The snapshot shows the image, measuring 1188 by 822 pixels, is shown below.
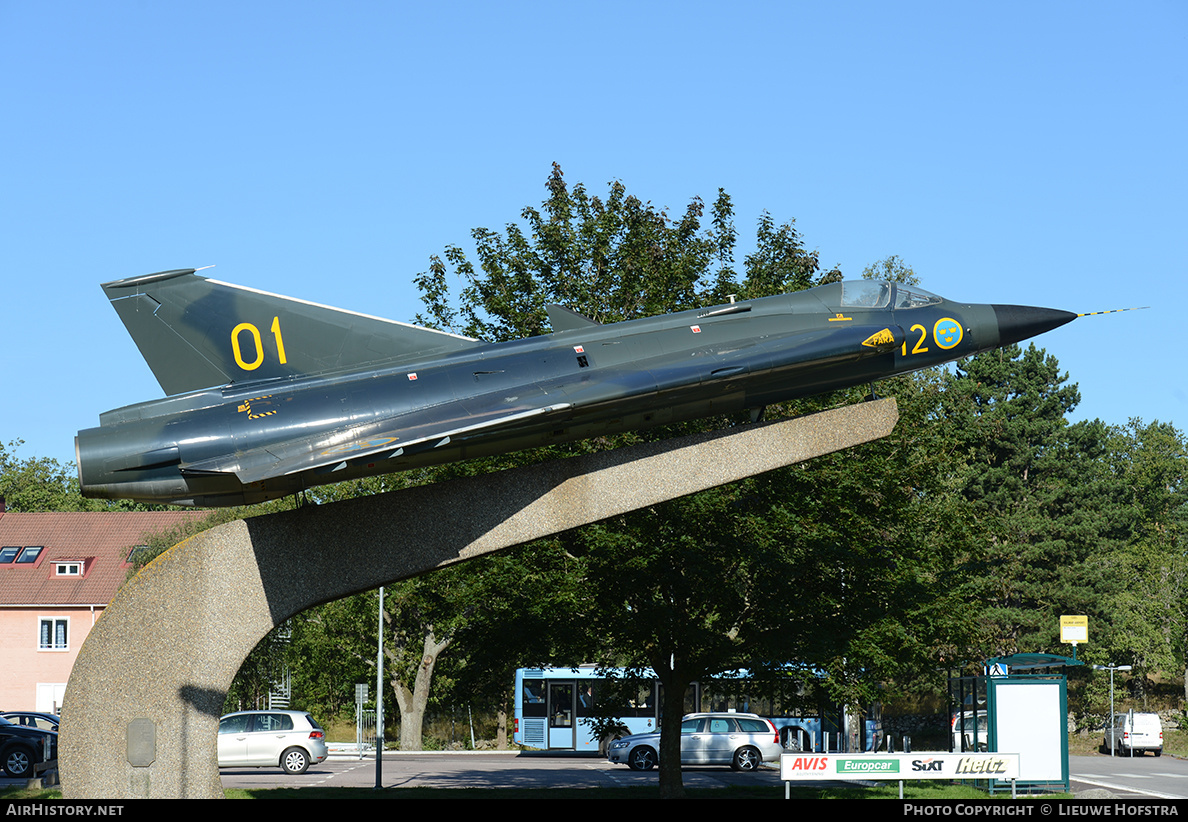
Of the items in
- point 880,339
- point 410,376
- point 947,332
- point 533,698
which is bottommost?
point 533,698

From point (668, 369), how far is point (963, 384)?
38952 mm

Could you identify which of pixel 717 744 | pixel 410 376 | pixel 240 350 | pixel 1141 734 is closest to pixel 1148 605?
pixel 1141 734

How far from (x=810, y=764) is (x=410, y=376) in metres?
7.91

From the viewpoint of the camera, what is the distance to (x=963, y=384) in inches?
1929

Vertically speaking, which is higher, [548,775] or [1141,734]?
[548,775]

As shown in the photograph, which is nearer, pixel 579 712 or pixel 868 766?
pixel 868 766

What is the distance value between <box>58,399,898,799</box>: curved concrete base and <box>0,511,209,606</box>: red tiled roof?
92.1 feet

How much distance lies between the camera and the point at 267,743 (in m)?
26.1

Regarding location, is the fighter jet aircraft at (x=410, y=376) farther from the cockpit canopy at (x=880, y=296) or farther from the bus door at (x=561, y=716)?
the bus door at (x=561, y=716)

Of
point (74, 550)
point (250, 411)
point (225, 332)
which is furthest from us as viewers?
point (74, 550)

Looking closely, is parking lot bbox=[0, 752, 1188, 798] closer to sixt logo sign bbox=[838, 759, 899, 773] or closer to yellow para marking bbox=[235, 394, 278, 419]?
sixt logo sign bbox=[838, 759, 899, 773]

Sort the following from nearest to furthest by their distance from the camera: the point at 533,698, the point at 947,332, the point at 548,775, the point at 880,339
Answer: the point at 880,339
the point at 947,332
the point at 548,775
the point at 533,698

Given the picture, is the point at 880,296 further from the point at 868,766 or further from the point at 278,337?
the point at 278,337

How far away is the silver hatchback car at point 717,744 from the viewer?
93.4 feet
